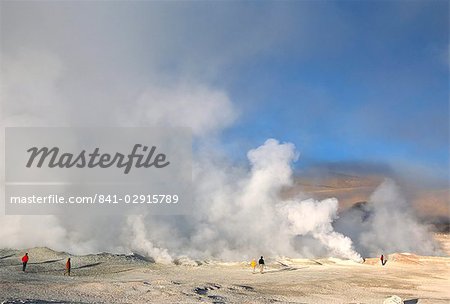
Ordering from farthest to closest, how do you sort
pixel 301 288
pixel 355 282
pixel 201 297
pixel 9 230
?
pixel 9 230
pixel 355 282
pixel 301 288
pixel 201 297

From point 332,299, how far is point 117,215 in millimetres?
36350

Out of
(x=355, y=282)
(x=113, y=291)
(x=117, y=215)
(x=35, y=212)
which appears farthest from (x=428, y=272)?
(x=35, y=212)

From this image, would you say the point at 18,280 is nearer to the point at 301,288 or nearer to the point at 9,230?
the point at 301,288

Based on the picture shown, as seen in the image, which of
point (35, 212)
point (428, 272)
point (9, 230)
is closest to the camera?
point (428, 272)

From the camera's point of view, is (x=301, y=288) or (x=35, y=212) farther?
(x=35, y=212)

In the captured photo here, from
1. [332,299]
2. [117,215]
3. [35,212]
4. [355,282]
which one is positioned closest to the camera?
[332,299]

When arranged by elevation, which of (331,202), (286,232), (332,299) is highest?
(331,202)

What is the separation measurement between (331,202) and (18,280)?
40.1 metres

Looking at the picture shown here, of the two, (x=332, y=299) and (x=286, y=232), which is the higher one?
(x=286, y=232)

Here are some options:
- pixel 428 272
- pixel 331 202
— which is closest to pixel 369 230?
pixel 331 202

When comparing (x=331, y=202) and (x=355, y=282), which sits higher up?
(x=331, y=202)

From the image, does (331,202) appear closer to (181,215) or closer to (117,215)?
(181,215)

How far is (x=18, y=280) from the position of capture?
27.0 metres

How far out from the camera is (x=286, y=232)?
58594 millimetres
